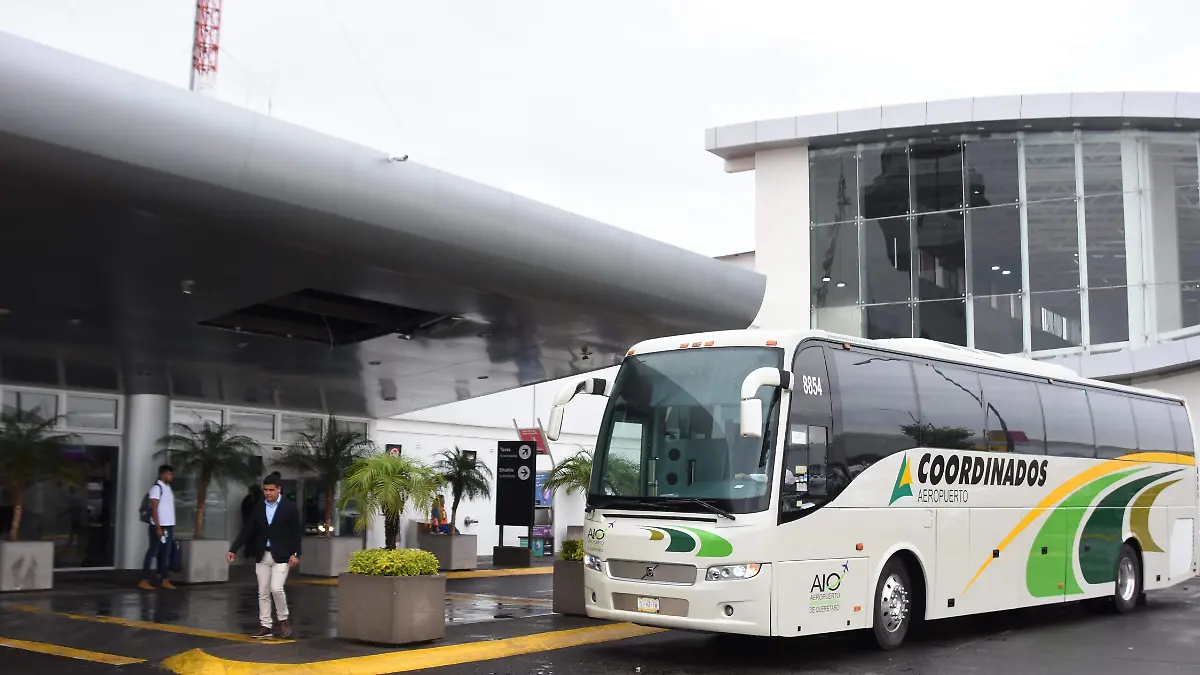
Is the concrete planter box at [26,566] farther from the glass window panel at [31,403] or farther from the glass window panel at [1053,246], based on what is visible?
the glass window panel at [1053,246]

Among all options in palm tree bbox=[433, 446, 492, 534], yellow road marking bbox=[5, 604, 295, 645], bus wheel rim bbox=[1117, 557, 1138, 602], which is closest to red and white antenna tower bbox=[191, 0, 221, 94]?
palm tree bbox=[433, 446, 492, 534]

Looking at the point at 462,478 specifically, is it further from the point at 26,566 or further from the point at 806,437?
the point at 806,437

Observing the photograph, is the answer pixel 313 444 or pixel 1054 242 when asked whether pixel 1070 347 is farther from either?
pixel 313 444

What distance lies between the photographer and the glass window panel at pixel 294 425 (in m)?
27.9

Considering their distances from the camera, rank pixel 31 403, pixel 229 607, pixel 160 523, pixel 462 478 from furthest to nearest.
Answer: pixel 462 478 < pixel 31 403 < pixel 160 523 < pixel 229 607

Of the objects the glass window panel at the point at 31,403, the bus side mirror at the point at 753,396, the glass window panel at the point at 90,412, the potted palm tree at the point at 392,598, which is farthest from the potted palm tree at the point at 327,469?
the bus side mirror at the point at 753,396

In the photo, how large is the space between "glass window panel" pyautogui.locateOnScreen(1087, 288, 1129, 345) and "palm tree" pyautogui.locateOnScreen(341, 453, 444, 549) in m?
21.7

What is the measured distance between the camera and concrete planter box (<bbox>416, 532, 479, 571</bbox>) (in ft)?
83.1

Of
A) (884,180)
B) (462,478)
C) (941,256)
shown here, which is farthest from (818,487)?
(884,180)

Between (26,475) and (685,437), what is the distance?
1371 centimetres

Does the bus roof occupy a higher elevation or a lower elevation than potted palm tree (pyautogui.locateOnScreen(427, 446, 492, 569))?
higher

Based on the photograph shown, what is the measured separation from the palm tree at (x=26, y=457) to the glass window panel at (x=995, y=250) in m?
25.7

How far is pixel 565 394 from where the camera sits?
13.0m

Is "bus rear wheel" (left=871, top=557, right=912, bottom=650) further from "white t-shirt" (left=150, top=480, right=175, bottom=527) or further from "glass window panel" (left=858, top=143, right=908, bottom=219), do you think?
"glass window panel" (left=858, top=143, right=908, bottom=219)
